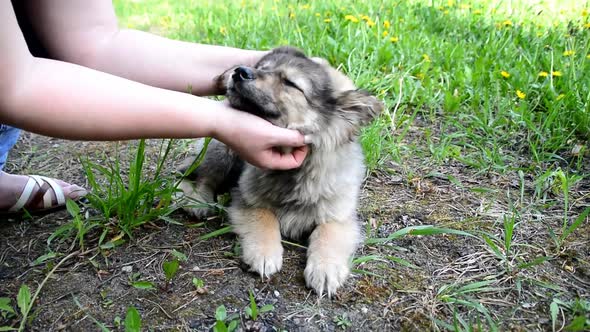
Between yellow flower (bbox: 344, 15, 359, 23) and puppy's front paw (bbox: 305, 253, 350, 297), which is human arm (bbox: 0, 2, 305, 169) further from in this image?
yellow flower (bbox: 344, 15, 359, 23)

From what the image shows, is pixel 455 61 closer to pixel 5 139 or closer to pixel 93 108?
pixel 93 108

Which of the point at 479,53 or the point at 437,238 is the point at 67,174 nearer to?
the point at 437,238

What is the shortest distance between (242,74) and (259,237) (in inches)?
26.6

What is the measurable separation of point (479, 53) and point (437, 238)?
2265 mm

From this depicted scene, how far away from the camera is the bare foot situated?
206 cm

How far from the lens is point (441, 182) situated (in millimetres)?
2432

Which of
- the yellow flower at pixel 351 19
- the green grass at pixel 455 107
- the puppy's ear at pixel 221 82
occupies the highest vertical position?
the puppy's ear at pixel 221 82

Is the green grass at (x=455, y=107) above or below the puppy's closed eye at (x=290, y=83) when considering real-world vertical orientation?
below

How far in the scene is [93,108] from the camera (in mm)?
1521

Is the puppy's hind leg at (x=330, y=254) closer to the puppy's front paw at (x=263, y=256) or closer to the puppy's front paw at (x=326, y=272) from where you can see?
the puppy's front paw at (x=326, y=272)

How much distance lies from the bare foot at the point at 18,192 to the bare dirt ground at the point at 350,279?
77 millimetres

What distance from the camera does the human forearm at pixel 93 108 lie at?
4.83 ft

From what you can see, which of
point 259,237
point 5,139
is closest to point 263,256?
point 259,237

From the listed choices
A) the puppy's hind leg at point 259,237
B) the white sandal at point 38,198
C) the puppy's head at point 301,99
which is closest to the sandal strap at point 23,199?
the white sandal at point 38,198
